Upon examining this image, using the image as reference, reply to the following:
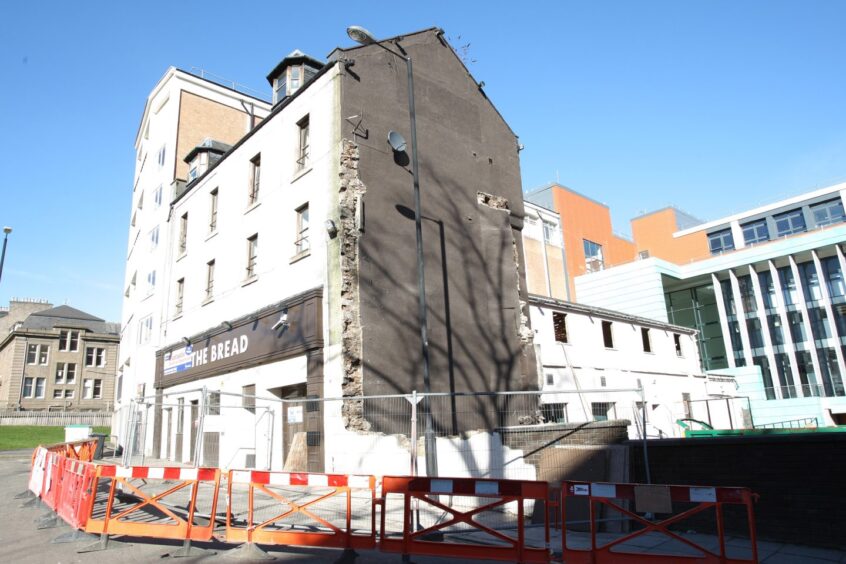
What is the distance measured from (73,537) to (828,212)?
189 ft

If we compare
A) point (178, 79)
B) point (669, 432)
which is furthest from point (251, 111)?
point (669, 432)

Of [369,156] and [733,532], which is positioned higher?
[369,156]

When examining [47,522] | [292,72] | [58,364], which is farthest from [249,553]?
[58,364]

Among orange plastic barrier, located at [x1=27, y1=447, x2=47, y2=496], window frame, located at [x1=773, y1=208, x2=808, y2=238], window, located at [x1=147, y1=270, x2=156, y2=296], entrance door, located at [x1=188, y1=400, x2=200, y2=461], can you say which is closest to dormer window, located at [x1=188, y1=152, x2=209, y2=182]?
window, located at [x1=147, y1=270, x2=156, y2=296]

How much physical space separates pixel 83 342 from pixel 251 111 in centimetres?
4871

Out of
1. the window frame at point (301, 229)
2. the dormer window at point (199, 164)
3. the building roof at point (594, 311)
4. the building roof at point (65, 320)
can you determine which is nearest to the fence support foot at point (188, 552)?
the window frame at point (301, 229)

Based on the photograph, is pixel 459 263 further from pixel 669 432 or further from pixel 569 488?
pixel 669 432

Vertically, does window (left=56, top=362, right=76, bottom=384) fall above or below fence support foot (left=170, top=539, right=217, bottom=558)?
above

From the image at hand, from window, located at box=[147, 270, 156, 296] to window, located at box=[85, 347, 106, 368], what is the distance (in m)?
46.8

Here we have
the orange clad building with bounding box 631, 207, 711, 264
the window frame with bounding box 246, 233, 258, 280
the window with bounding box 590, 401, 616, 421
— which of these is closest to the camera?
the window frame with bounding box 246, 233, 258, 280

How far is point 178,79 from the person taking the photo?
2964 centimetres

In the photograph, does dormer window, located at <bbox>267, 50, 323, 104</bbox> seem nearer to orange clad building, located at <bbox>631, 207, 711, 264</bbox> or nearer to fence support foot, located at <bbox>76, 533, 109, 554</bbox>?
fence support foot, located at <bbox>76, 533, 109, 554</bbox>

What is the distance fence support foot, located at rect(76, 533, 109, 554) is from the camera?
7.47 metres

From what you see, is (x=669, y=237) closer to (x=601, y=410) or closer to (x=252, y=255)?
(x=601, y=410)
